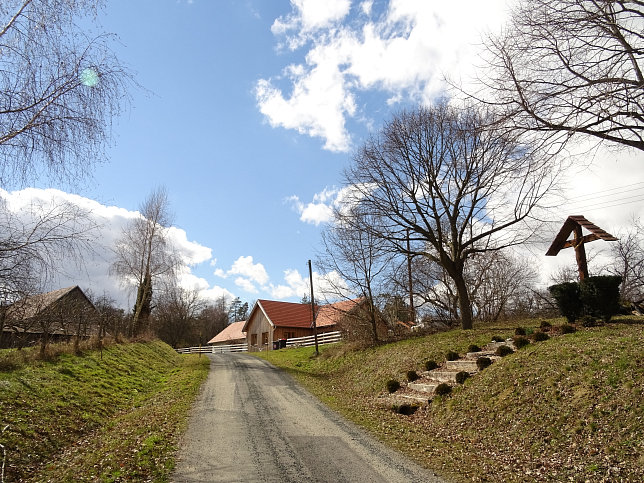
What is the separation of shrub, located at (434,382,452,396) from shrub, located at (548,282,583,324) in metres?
5.57

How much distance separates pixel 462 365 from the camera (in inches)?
464

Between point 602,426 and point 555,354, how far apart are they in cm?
294

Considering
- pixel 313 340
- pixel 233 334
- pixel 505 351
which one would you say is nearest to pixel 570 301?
pixel 505 351

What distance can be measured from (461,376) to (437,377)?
1341 mm

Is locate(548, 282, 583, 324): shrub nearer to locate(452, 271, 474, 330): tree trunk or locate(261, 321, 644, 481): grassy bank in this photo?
locate(261, 321, 644, 481): grassy bank

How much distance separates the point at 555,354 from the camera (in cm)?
902

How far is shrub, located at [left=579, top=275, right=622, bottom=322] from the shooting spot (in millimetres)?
11945

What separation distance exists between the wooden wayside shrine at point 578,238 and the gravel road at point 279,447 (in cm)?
1104

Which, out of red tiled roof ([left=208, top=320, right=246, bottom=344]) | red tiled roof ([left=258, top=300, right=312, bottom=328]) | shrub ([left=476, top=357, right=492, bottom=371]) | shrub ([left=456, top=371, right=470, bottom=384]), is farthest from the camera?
red tiled roof ([left=208, top=320, right=246, bottom=344])

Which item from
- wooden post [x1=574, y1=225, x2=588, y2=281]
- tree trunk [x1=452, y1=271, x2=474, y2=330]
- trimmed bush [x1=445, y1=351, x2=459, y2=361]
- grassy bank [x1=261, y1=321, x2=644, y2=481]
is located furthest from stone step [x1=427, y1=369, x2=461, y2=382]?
wooden post [x1=574, y1=225, x2=588, y2=281]

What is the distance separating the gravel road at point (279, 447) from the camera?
20.0ft

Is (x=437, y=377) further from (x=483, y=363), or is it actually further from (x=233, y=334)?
(x=233, y=334)

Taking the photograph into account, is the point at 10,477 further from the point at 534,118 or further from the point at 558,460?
the point at 534,118

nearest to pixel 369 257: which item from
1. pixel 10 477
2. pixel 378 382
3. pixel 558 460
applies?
pixel 378 382
